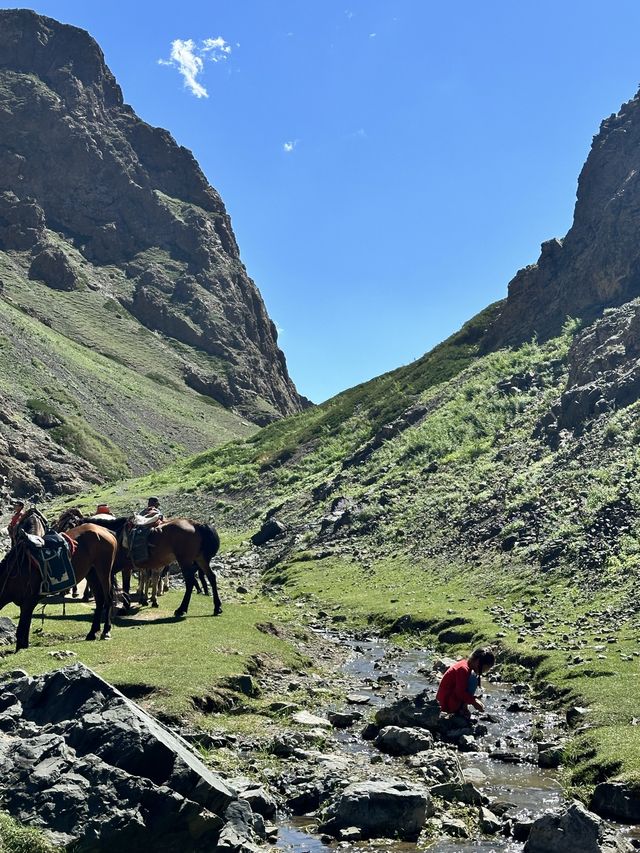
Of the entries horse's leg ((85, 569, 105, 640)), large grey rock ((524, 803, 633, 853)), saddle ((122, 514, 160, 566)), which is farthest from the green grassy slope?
large grey rock ((524, 803, 633, 853))

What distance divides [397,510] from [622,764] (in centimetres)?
3684

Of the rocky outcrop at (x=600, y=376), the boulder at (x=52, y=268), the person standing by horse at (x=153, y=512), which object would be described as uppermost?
the boulder at (x=52, y=268)

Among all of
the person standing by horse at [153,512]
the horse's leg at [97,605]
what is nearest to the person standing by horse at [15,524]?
the horse's leg at [97,605]

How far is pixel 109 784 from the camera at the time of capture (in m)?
9.95

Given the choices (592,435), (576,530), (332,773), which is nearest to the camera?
(332,773)

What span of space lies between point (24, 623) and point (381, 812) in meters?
11.3

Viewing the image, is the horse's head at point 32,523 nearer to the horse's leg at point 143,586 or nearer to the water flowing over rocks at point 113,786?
the horse's leg at point 143,586

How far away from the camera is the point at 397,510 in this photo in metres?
50.9

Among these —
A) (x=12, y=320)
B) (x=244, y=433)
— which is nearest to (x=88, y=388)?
(x=12, y=320)

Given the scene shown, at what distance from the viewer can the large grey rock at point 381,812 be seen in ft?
38.8

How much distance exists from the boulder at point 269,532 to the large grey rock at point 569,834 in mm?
46607

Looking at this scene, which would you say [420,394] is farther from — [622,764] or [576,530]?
[622,764]

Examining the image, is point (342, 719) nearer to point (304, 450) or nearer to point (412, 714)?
point (412, 714)

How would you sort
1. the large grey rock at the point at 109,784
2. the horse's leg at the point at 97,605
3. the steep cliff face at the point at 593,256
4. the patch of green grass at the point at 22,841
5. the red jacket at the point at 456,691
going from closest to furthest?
the patch of green grass at the point at 22,841
the large grey rock at the point at 109,784
the red jacket at the point at 456,691
the horse's leg at the point at 97,605
the steep cliff face at the point at 593,256
